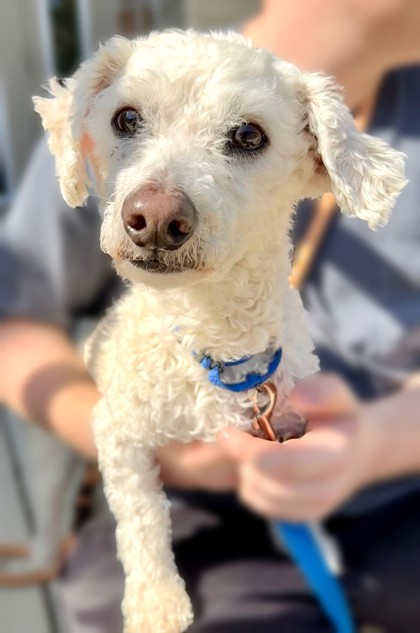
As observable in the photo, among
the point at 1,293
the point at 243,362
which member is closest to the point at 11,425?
the point at 1,293

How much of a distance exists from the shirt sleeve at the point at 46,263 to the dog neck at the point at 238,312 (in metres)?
0.29

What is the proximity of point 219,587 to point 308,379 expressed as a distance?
1.95 feet

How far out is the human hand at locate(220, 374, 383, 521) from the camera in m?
0.16

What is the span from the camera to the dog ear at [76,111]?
0.14 metres

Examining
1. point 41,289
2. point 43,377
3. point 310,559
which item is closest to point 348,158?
point 310,559

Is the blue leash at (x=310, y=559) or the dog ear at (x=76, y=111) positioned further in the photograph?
the blue leash at (x=310, y=559)

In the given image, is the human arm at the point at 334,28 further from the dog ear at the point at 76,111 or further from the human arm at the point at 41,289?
the human arm at the point at 41,289

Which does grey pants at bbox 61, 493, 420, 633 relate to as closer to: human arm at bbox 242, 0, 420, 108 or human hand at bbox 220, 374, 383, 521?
human hand at bbox 220, 374, 383, 521

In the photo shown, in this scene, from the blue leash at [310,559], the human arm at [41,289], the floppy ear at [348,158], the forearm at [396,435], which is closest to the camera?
the floppy ear at [348,158]

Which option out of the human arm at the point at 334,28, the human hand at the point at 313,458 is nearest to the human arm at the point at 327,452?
the human hand at the point at 313,458

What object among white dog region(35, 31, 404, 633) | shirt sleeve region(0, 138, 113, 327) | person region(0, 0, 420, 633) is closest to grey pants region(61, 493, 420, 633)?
person region(0, 0, 420, 633)

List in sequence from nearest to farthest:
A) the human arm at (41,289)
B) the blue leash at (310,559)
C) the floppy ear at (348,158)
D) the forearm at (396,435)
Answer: the floppy ear at (348,158) → the blue leash at (310,559) → the human arm at (41,289) → the forearm at (396,435)

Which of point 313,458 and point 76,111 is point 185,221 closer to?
point 76,111

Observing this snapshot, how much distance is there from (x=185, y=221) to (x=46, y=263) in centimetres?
40
